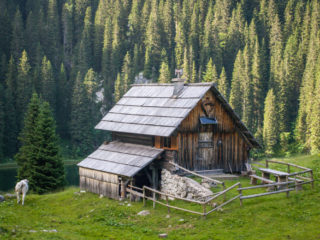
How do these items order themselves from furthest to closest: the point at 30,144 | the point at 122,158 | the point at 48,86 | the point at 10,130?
1. the point at 48,86
2. the point at 10,130
3. the point at 30,144
4. the point at 122,158

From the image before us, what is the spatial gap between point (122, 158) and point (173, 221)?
9717 millimetres

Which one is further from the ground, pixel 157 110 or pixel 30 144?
pixel 157 110

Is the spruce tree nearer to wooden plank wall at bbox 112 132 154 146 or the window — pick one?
wooden plank wall at bbox 112 132 154 146

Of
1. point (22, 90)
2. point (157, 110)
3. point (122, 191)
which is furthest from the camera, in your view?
point (22, 90)

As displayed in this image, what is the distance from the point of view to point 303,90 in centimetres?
8906

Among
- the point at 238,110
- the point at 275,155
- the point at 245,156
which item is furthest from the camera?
the point at 238,110

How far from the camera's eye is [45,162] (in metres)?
39.5

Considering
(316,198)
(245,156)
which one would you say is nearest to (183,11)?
(245,156)

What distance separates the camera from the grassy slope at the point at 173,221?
61.0 ft

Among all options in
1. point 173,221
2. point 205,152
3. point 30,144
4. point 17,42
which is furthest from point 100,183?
point 17,42

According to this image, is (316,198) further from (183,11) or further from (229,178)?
A: (183,11)

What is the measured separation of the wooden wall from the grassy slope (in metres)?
1.78

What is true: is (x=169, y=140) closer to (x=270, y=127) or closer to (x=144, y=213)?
(x=144, y=213)

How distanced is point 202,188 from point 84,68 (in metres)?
96.3
